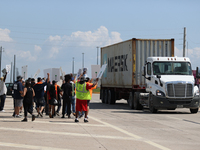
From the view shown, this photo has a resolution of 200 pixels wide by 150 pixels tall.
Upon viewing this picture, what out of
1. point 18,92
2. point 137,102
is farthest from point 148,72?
point 18,92

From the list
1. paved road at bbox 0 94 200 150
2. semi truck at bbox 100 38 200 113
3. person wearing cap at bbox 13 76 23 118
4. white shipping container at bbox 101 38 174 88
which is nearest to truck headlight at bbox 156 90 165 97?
semi truck at bbox 100 38 200 113

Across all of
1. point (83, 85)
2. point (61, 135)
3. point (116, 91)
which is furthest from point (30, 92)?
point (116, 91)

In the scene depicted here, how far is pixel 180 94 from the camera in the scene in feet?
65.9

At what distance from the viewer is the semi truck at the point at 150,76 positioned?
20.1 metres

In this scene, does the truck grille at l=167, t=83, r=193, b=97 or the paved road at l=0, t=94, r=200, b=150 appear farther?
the truck grille at l=167, t=83, r=193, b=97

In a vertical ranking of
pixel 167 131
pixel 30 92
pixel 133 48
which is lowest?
pixel 167 131

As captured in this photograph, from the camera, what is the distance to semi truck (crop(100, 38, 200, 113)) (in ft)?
65.8

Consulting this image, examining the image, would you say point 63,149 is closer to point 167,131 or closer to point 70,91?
point 167,131

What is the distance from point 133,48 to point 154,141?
13804 millimetres

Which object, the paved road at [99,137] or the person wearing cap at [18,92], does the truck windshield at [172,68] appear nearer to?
the paved road at [99,137]

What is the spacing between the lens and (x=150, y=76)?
69.6 feet

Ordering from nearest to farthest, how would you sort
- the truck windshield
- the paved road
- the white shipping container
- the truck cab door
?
the paved road < the truck windshield < the truck cab door < the white shipping container

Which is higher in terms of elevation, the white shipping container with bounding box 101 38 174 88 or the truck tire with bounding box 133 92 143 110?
the white shipping container with bounding box 101 38 174 88

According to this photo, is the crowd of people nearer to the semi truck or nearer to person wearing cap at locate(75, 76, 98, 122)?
person wearing cap at locate(75, 76, 98, 122)
